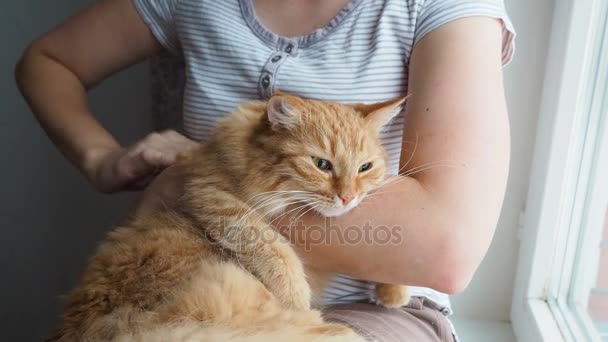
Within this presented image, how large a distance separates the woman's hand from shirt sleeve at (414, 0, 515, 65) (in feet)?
1.56

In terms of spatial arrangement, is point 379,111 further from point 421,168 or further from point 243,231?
point 243,231

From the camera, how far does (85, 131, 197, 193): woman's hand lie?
1.08 meters

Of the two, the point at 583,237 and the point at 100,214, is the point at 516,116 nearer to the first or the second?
the point at 583,237

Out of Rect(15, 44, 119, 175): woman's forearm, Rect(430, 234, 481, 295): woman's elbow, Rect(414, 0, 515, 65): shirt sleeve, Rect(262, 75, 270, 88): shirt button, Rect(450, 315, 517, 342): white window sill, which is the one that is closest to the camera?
Rect(430, 234, 481, 295): woman's elbow

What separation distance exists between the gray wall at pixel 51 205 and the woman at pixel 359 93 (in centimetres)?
38

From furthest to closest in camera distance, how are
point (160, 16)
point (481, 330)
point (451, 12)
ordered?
1. point (481, 330)
2. point (160, 16)
3. point (451, 12)

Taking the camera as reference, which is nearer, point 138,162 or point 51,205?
point 138,162

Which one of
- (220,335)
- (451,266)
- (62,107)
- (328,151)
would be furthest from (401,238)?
(62,107)

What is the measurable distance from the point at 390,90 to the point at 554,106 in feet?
1.62

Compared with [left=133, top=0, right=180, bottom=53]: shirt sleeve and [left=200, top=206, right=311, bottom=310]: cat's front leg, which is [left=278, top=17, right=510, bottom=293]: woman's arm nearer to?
[left=200, top=206, right=311, bottom=310]: cat's front leg

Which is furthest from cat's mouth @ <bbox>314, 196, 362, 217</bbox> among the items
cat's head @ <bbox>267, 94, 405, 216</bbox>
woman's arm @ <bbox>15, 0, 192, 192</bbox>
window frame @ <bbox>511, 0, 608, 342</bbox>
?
window frame @ <bbox>511, 0, 608, 342</bbox>

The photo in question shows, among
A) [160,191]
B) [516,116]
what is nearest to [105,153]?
[160,191]

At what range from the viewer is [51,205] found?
5.78 ft

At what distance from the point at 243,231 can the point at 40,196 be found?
44.9 inches
